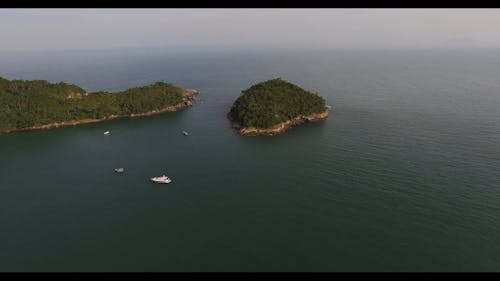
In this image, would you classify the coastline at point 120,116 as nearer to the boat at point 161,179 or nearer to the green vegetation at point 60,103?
the green vegetation at point 60,103

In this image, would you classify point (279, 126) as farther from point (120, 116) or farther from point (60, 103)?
point (60, 103)

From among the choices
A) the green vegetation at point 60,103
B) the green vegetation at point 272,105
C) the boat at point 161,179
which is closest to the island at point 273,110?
the green vegetation at point 272,105

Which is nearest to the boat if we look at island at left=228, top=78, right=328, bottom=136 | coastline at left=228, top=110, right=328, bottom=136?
coastline at left=228, top=110, right=328, bottom=136

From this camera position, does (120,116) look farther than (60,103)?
Yes

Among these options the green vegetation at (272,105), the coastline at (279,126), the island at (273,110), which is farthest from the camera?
the green vegetation at (272,105)

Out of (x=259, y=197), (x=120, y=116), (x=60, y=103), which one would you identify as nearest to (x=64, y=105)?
(x=60, y=103)

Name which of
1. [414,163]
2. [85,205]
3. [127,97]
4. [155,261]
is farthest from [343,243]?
[127,97]

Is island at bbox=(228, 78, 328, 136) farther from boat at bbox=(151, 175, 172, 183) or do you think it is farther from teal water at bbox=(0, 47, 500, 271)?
boat at bbox=(151, 175, 172, 183)

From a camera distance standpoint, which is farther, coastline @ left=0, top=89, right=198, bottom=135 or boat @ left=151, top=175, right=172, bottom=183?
coastline @ left=0, top=89, right=198, bottom=135
